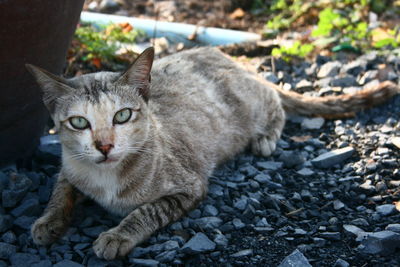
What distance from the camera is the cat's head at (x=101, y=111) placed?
3.08m

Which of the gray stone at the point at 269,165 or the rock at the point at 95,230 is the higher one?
the gray stone at the point at 269,165

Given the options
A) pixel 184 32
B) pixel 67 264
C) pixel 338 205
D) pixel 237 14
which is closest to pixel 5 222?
pixel 67 264

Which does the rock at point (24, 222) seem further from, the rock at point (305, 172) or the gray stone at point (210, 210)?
the rock at point (305, 172)

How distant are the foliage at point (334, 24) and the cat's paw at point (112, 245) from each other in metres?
3.73

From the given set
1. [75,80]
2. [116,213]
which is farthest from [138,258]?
[75,80]

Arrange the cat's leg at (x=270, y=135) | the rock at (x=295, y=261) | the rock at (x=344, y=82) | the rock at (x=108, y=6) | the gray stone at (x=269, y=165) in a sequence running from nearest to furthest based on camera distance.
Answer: the rock at (x=295, y=261) < the gray stone at (x=269, y=165) < the cat's leg at (x=270, y=135) < the rock at (x=344, y=82) < the rock at (x=108, y=6)

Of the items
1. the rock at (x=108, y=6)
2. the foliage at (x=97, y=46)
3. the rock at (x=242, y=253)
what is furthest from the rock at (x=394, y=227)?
the rock at (x=108, y=6)

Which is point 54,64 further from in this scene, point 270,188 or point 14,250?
point 270,188

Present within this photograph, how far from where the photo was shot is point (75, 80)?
3.33 meters

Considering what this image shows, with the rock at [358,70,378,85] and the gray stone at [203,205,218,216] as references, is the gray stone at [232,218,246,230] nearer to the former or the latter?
the gray stone at [203,205,218,216]

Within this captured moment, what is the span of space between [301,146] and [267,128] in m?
0.38

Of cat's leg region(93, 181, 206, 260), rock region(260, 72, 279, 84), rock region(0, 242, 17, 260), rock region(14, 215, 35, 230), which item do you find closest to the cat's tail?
rock region(260, 72, 279, 84)

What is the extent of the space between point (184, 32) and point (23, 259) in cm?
434

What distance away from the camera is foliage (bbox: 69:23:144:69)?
5.59 meters
